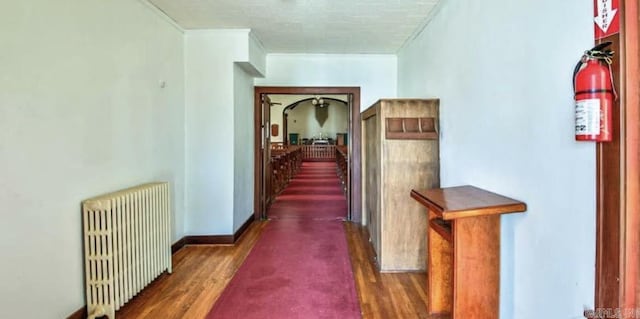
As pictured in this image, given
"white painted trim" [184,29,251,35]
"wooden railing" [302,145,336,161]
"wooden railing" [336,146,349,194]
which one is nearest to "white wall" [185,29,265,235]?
"white painted trim" [184,29,251,35]

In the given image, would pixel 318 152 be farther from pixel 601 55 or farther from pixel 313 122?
pixel 601 55

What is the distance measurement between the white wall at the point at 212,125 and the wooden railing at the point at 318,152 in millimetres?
11628

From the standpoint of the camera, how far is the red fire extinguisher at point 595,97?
1.15 m

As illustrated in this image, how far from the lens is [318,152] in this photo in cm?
1585

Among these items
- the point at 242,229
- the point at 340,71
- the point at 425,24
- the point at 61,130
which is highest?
the point at 425,24

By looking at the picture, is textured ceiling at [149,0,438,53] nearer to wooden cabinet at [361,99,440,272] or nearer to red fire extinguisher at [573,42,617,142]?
wooden cabinet at [361,99,440,272]

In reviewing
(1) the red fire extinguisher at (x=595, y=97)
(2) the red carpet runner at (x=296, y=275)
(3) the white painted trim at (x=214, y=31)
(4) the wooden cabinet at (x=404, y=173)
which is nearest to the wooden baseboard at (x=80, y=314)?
(2) the red carpet runner at (x=296, y=275)

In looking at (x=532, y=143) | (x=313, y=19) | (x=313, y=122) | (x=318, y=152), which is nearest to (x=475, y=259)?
(x=532, y=143)

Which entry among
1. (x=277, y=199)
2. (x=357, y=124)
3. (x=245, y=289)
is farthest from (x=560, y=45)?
(x=277, y=199)

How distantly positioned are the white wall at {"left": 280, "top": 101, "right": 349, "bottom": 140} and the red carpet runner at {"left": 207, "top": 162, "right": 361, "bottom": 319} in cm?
1224

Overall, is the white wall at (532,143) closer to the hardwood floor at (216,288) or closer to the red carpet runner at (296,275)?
the hardwood floor at (216,288)

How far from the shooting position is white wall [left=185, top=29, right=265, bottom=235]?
158 inches

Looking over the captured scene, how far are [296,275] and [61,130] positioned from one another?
199 centimetres

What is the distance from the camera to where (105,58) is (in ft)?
8.22
